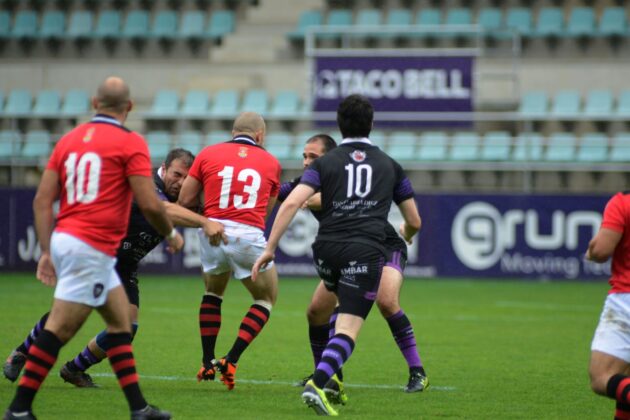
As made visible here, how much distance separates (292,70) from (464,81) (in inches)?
272

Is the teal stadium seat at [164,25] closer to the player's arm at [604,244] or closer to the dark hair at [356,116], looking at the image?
the dark hair at [356,116]

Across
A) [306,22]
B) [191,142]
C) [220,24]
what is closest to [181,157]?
[191,142]

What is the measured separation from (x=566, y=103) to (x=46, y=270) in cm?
1957

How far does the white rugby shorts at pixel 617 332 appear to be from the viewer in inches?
254

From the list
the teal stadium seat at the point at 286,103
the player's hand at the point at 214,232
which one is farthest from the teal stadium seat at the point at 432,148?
the player's hand at the point at 214,232

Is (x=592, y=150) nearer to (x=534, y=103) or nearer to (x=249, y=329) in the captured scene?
(x=534, y=103)

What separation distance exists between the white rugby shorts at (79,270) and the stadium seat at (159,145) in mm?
16587

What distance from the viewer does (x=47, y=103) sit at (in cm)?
2753

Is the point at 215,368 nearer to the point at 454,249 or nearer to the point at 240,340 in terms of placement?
the point at 240,340

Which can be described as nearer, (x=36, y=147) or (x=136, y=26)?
(x=36, y=147)

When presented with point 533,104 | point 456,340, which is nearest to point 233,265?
point 456,340

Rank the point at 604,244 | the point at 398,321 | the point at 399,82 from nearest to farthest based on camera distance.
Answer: the point at 604,244 < the point at 398,321 < the point at 399,82

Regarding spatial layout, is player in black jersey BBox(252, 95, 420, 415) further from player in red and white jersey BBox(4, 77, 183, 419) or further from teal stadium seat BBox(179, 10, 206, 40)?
teal stadium seat BBox(179, 10, 206, 40)

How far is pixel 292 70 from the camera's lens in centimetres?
A: 2748
